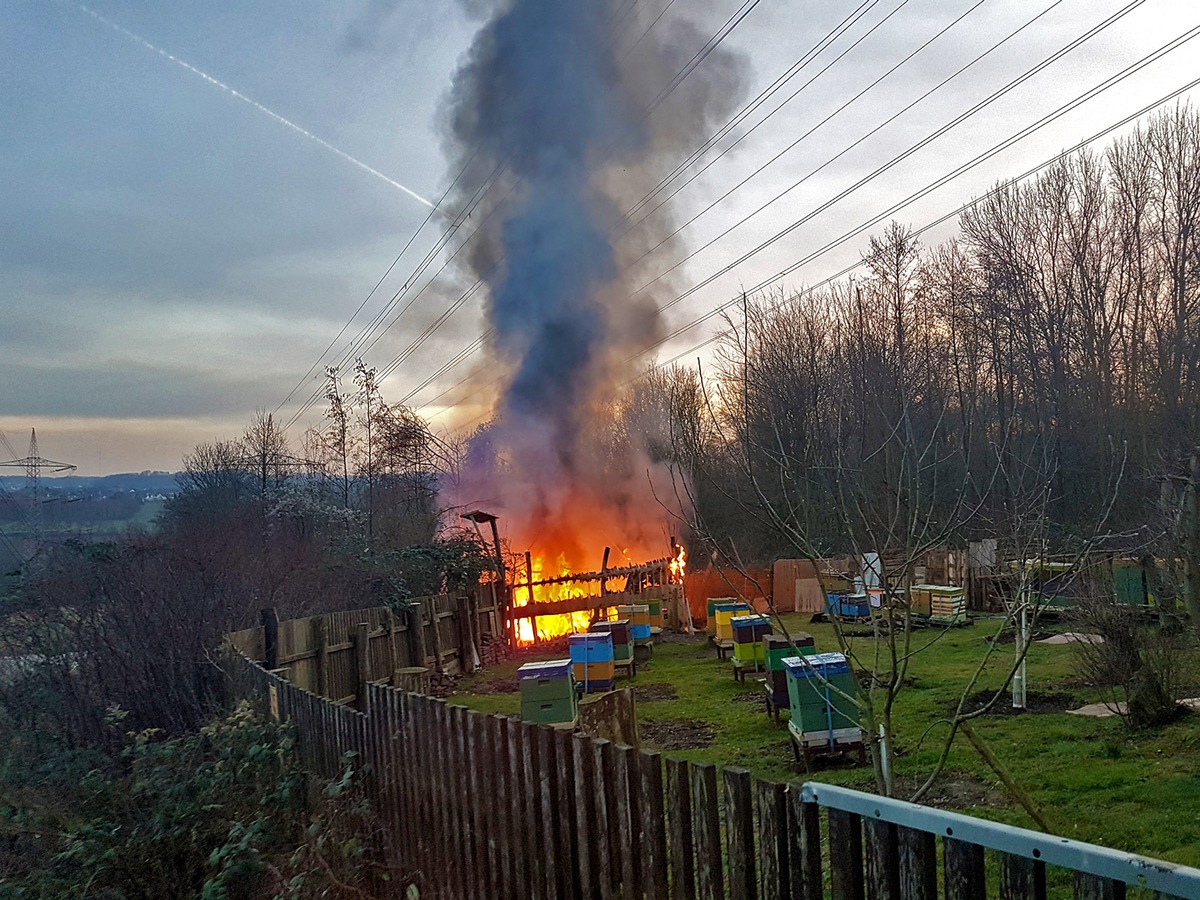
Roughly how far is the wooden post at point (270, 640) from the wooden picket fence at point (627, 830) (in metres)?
4.47

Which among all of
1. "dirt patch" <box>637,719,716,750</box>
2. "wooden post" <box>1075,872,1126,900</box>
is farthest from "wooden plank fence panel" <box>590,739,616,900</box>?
"dirt patch" <box>637,719,716,750</box>

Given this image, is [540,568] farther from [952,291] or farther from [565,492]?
[952,291]

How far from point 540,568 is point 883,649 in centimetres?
1334

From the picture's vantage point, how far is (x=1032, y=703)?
434 inches

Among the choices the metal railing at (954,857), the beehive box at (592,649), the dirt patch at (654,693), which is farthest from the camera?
the dirt patch at (654,693)

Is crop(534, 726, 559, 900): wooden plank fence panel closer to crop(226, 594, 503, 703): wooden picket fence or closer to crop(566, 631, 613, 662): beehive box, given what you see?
crop(226, 594, 503, 703): wooden picket fence

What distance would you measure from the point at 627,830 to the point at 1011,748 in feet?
24.7

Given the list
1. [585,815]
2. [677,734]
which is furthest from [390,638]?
[585,815]

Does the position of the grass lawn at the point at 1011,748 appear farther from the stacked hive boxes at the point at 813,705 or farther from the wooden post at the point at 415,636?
the wooden post at the point at 415,636

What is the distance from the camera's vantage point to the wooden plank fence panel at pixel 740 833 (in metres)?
2.56

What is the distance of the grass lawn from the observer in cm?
663

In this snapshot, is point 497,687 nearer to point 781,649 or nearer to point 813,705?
point 781,649

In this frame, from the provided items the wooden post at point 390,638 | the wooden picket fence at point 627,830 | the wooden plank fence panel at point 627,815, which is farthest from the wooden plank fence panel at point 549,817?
the wooden post at point 390,638

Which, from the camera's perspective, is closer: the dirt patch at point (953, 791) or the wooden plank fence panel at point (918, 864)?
the wooden plank fence panel at point (918, 864)
